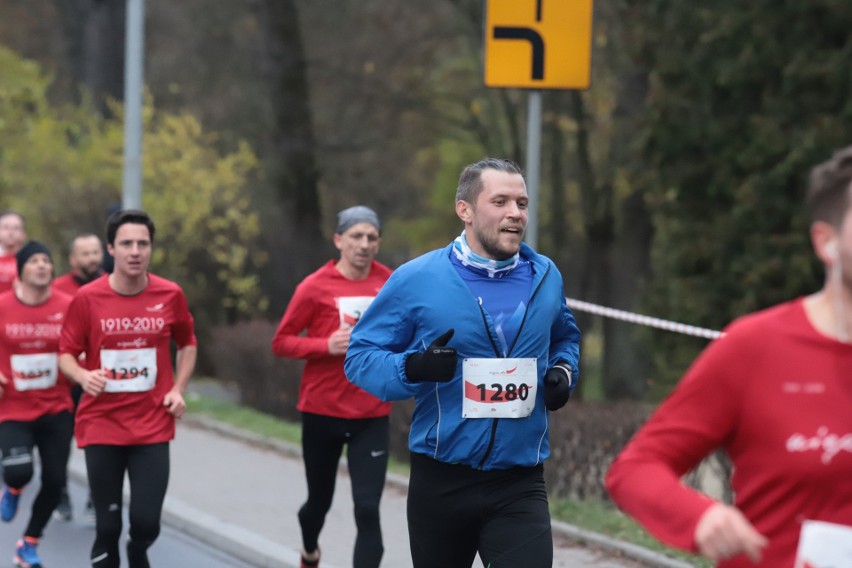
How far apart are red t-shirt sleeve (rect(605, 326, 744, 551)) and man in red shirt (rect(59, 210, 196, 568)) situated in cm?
400

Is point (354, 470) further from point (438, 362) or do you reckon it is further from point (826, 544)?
point (826, 544)

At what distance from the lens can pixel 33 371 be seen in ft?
28.1

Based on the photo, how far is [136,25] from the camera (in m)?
15.1

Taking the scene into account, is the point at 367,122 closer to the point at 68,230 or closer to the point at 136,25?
the point at 68,230

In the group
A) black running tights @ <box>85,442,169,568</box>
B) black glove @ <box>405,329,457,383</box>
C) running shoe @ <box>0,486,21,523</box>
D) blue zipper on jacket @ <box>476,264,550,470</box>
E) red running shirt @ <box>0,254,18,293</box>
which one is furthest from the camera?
red running shirt @ <box>0,254,18,293</box>

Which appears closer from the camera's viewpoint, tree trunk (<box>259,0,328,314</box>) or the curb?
the curb

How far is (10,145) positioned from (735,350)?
21820 millimetres

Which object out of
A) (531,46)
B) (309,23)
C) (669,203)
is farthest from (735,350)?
(309,23)

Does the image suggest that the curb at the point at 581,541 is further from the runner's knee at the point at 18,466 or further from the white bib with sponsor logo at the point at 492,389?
the white bib with sponsor logo at the point at 492,389

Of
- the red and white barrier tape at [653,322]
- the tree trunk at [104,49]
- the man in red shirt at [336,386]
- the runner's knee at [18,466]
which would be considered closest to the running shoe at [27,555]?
the runner's knee at [18,466]

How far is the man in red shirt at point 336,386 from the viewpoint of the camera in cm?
705

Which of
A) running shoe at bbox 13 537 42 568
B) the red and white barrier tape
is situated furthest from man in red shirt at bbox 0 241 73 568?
the red and white barrier tape

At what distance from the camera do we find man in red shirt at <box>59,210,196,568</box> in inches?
261

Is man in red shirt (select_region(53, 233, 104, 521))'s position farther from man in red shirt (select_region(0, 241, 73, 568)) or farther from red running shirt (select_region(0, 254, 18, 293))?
red running shirt (select_region(0, 254, 18, 293))
